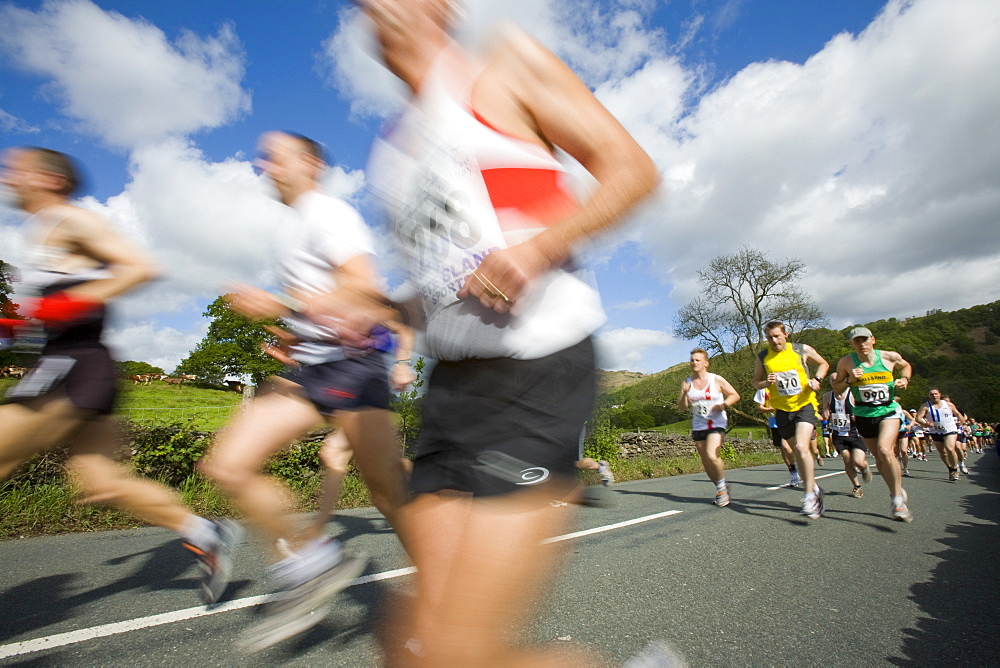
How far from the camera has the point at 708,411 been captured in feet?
22.8

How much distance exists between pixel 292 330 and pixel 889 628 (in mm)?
2999

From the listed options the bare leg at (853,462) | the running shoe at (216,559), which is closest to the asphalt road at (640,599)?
the running shoe at (216,559)

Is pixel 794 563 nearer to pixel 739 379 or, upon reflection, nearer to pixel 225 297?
pixel 225 297

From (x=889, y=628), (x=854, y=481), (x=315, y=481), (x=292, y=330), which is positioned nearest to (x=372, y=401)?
(x=292, y=330)

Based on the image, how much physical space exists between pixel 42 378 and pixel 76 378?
4.2 inches

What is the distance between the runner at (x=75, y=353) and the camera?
7.11 ft

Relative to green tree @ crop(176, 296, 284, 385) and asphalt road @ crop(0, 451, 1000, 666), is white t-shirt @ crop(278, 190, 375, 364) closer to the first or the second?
asphalt road @ crop(0, 451, 1000, 666)

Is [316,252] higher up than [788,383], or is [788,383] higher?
[788,383]

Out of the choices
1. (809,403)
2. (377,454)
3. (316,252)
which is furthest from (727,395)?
(316,252)

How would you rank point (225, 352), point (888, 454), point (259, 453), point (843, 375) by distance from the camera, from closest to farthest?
point (259, 453)
point (888, 454)
point (843, 375)
point (225, 352)

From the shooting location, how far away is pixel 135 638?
221 cm

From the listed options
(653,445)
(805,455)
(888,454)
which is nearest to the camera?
(888,454)

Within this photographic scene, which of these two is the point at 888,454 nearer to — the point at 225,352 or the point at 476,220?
the point at 476,220

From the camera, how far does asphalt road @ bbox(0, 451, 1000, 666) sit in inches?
85.7
